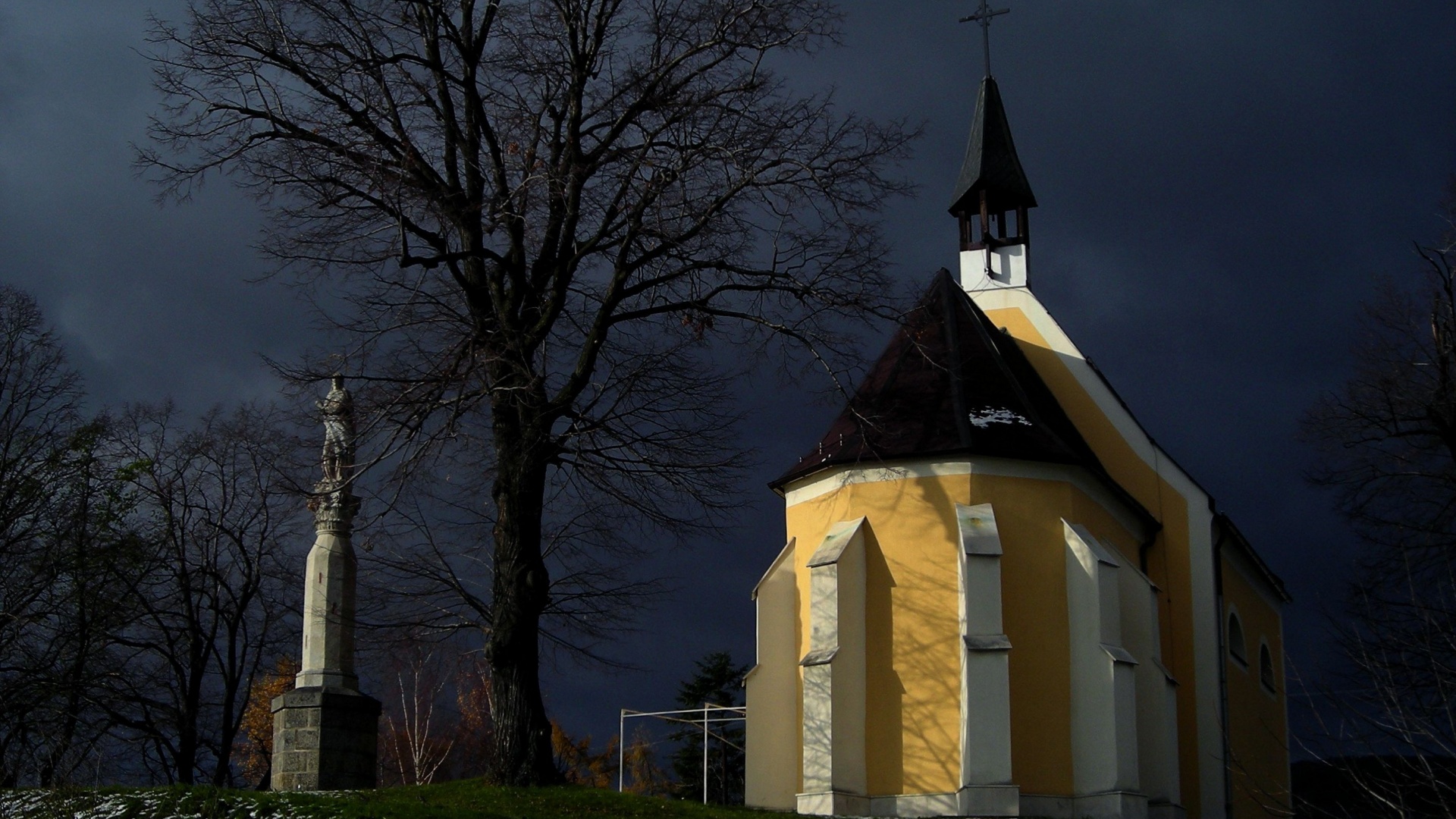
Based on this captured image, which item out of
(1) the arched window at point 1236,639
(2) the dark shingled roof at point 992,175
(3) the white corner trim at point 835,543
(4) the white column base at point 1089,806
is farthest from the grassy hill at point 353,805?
(2) the dark shingled roof at point 992,175

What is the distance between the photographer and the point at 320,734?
16266 mm

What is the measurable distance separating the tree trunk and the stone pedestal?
6.59ft

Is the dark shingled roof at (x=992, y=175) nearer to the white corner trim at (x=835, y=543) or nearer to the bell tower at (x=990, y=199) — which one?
the bell tower at (x=990, y=199)

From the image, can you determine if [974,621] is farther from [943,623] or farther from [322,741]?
[322,741]

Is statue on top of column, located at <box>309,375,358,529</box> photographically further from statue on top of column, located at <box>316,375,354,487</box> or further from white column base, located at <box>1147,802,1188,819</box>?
white column base, located at <box>1147,802,1188,819</box>

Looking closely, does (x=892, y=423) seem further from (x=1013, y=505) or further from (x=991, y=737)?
(x=991, y=737)

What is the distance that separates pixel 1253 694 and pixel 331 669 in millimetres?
17484

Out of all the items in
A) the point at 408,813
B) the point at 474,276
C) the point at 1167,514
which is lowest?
the point at 408,813

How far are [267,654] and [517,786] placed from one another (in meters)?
14.8

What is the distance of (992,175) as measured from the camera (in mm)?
27578

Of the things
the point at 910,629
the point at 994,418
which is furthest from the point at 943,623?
the point at 994,418

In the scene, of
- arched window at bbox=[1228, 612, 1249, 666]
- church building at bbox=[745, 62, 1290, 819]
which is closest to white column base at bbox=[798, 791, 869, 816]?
church building at bbox=[745, 62, 1290, 819]

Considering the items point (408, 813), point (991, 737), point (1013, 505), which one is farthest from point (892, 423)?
point (408, 813)

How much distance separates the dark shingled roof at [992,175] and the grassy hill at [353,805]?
15230 mm
